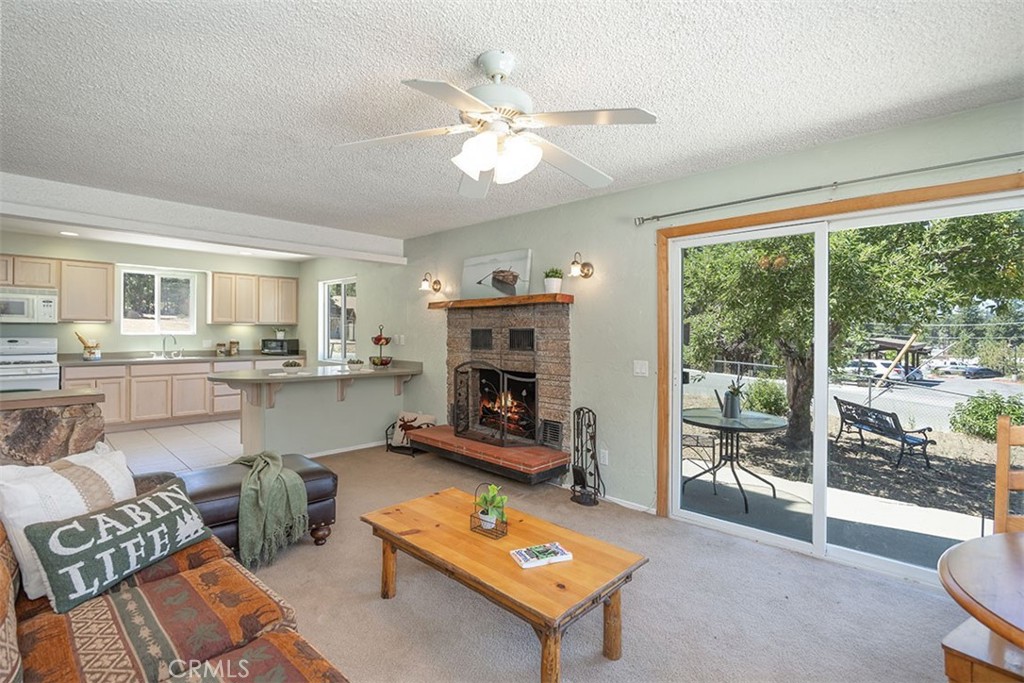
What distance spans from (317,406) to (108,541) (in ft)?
11.3

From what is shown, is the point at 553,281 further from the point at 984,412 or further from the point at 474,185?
the point at 984,412

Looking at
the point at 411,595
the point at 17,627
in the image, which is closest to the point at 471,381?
the point at 411,595

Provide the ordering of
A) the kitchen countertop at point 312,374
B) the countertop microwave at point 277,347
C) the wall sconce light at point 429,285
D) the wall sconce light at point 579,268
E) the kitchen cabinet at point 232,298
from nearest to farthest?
the wall sconce light at point 579,268 < the kitchen countertop at point 312,374 < the wall sconce light at point 429,285 < the kitchen cabinet at point 232,298 < the countertop microwave at point 277,347

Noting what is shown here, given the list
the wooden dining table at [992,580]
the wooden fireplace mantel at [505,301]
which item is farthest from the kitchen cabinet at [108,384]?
the wooden dining table at [992,580]

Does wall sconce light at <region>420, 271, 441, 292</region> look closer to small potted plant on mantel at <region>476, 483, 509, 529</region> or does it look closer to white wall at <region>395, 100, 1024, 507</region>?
white wall at <region>395, 100, 1024, 507</region>

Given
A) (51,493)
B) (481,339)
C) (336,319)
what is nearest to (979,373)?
(481,339)

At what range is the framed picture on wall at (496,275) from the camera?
4.42m

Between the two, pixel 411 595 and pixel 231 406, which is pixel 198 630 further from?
pixel 231 406

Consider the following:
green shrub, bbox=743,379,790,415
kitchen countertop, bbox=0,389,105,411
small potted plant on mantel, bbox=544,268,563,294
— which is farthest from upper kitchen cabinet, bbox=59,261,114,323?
green shrub, bbox=743,379,790,415

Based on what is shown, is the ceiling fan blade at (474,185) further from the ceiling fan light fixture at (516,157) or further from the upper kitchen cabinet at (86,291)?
the upper kitchen cabinet at (86,291)

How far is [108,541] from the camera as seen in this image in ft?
5.44

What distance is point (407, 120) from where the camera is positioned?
2.46 metres

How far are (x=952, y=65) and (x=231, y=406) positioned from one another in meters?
8.06

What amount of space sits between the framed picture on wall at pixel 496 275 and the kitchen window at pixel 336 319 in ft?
8.51
